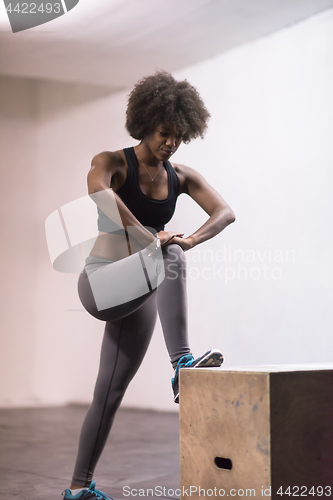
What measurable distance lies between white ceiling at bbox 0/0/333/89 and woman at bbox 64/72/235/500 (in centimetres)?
205

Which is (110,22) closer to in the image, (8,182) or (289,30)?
(289,30)

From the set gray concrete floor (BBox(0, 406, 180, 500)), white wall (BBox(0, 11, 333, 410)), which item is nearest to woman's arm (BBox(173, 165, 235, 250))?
gray concrete floor (BBox(0, 406, 180, 500))

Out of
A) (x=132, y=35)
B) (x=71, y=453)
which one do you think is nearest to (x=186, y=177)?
(x=71, y=453)

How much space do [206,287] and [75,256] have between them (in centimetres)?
203

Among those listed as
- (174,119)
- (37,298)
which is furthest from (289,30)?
(37,298)

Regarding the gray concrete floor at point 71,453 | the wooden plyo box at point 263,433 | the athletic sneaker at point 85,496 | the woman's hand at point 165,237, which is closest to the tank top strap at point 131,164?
the woman's hand at point 165,237

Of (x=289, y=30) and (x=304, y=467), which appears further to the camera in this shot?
(x=289, y=30)

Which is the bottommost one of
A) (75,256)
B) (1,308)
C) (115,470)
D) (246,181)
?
(115,470)

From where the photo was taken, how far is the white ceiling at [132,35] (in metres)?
3.69

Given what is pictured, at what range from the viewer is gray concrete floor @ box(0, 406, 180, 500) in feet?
7.23

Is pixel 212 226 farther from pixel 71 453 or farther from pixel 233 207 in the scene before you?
pixel 233 207

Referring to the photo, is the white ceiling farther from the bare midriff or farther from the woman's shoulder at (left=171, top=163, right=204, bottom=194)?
the bare midriff

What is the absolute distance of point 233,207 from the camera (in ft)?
12.9

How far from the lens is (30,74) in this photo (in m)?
4.83
